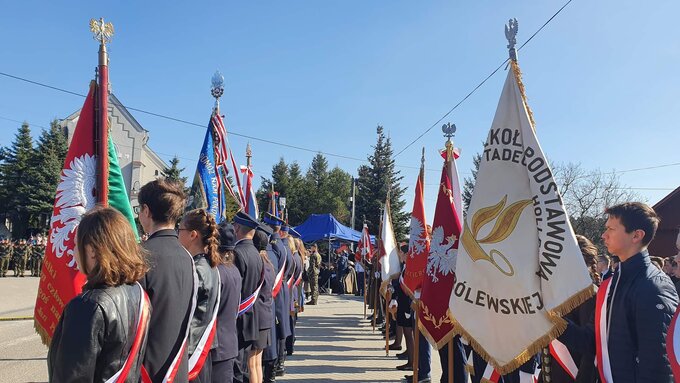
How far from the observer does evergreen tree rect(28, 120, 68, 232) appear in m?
39.8

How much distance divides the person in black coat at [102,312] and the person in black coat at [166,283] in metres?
0.48

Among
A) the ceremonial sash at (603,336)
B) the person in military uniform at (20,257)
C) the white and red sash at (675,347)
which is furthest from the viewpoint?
the person in military uniform at (20,257)

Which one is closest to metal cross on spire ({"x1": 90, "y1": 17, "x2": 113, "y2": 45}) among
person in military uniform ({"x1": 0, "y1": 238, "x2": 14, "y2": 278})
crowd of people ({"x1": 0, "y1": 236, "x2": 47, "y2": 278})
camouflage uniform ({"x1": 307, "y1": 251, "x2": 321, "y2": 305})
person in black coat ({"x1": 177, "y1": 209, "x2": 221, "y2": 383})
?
person in black coat ({"x1": 177, "y1": 209, "x2": 221, "y2": 383})

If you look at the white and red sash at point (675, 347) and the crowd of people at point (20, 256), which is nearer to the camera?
the white and red sash at point (675, 347)

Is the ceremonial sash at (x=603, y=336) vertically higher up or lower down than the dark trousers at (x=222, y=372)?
higher up

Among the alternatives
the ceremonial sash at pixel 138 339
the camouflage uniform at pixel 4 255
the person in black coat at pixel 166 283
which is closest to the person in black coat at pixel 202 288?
the person in black coat at pixel 166 283

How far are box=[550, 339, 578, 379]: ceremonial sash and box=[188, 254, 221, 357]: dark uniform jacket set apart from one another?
8.78 feet

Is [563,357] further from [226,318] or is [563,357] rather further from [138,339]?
[138,339]

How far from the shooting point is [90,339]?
2.13 metres

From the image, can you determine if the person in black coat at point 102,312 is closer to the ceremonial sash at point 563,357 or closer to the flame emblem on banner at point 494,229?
the flame emblem on banner at point 494,229

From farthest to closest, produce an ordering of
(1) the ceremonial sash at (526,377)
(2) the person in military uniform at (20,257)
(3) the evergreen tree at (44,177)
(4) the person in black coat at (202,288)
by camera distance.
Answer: (3) the evergreen tree at (44,177), (2) the person in military uniform at (20,257), (1) the ceremonial sash at (526,377), (4) the person in black coat at (202,288)

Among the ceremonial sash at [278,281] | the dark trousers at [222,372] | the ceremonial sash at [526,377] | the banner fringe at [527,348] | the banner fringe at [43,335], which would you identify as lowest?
the ceremonial sash at [526,377]

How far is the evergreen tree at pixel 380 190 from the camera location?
4372 centimetres

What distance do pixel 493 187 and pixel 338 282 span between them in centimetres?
2105
